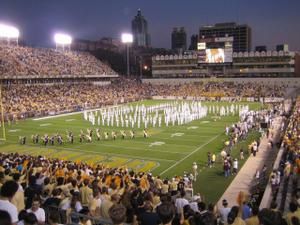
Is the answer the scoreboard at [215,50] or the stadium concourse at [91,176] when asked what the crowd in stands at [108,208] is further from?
the scoreboard at [215,50]

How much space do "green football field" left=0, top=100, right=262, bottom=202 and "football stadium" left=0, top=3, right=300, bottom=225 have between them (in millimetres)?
80

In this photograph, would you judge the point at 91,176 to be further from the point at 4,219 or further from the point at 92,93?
the point at 92,93

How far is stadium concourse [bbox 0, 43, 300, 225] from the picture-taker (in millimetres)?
6027

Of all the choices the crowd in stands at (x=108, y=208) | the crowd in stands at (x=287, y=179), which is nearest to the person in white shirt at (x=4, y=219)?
the crowd in stands at (x=108, y=208)

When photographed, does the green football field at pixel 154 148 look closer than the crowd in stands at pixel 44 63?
Yes

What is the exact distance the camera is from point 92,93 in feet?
192

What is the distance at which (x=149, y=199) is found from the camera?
8461mm

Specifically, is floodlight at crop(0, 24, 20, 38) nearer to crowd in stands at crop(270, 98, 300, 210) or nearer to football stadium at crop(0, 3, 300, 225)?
football stadium at crop(0, 3, 300, 225)

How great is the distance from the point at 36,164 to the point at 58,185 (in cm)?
410

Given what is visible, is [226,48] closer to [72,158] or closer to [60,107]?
[60,107]

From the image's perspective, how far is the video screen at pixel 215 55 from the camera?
230ft

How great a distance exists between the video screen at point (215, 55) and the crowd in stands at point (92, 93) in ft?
15.0

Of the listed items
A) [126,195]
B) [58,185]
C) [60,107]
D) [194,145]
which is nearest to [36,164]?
[58,185]

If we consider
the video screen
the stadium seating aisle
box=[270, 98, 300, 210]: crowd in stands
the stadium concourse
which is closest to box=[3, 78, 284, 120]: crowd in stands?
the stadium concourse
